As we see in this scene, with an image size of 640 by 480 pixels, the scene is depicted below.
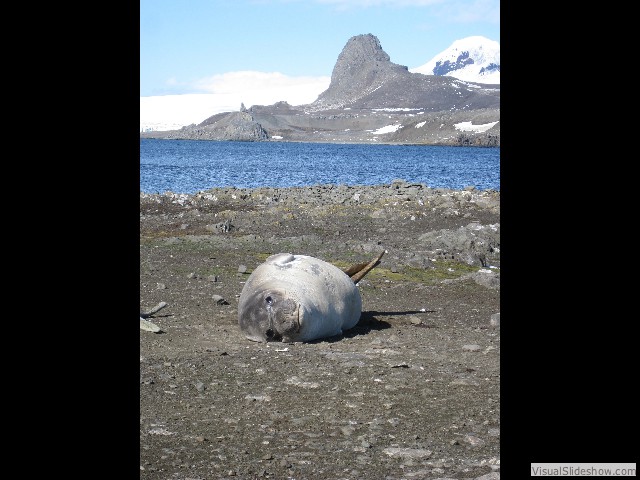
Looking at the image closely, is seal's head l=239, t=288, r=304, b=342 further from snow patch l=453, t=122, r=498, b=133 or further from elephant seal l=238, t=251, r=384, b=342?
snow patch l=453, t=122, r=498, b=133

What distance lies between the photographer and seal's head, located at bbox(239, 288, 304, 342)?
812cm

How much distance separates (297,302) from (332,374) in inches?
55.2

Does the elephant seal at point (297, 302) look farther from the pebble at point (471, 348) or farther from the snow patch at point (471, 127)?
the snow patch at point (471, 127)

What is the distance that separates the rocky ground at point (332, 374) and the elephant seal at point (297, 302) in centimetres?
20

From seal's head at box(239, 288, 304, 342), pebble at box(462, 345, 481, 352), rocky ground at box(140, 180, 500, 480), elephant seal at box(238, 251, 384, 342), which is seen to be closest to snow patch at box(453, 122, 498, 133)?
rocky ground at box(140, 180, 500, 480)

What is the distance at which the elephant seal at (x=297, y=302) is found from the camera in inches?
321

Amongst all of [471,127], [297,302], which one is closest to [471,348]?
[297,302]

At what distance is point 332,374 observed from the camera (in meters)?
6.93

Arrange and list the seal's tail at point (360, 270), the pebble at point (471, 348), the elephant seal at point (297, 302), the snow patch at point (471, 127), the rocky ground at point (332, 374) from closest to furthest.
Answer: the rocky ground at point (332, 374)
the pebble at point (471, 348)
the elephant seal at point (297, 302)
the seal's tail at point (360, 270)
the snow patch at point (471, 127)

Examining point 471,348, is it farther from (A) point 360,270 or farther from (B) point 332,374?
(A) point 360,270

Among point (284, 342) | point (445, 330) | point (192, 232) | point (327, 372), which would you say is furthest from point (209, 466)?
point (192, 232)

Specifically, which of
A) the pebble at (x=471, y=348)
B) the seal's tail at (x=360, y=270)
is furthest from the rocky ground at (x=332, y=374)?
the seal's tail at (x=360, y=270)
